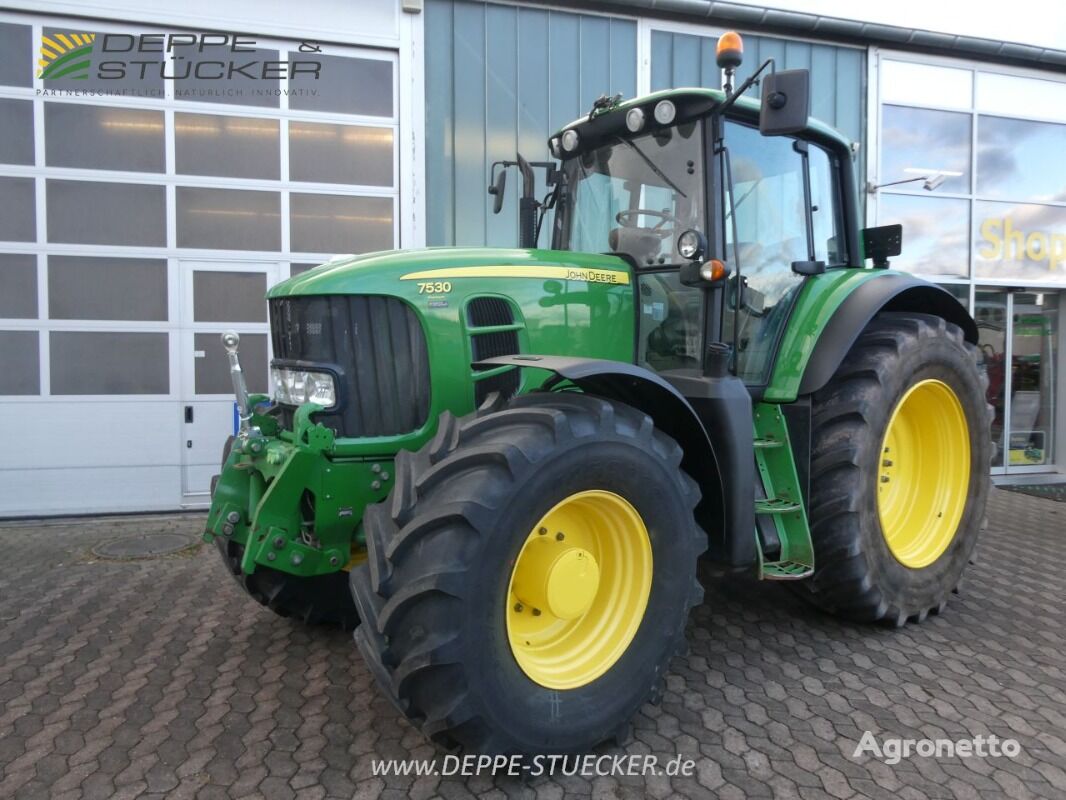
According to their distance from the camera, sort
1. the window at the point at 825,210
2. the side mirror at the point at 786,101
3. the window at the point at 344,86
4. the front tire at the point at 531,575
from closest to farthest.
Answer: the front tire at the point at 531,575
the side mirror at the point at 786,101
the window at the point at 825,210
the window at the point at 344,86

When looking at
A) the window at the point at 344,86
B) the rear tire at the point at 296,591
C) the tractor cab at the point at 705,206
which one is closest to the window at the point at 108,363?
the window at the point at 344,86

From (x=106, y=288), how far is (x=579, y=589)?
5.79 metres

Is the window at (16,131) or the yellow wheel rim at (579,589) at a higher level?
the window at (16,131)

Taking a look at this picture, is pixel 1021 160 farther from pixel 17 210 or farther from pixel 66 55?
pixel 17 210

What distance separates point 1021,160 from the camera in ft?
28.9

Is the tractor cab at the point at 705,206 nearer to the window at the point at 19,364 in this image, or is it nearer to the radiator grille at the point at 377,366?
the radiator grille at the point at 377,366

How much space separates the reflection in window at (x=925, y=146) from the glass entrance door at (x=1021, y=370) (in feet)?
4.71

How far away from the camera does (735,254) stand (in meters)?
3.46

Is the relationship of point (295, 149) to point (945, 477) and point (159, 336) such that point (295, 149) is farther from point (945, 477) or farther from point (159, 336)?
point (945, 477)

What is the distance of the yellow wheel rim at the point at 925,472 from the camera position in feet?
13.2

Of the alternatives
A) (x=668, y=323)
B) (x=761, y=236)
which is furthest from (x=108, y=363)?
(x=761, y=236)

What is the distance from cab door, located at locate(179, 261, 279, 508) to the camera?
265 inches

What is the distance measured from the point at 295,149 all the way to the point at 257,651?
16.1 feet
